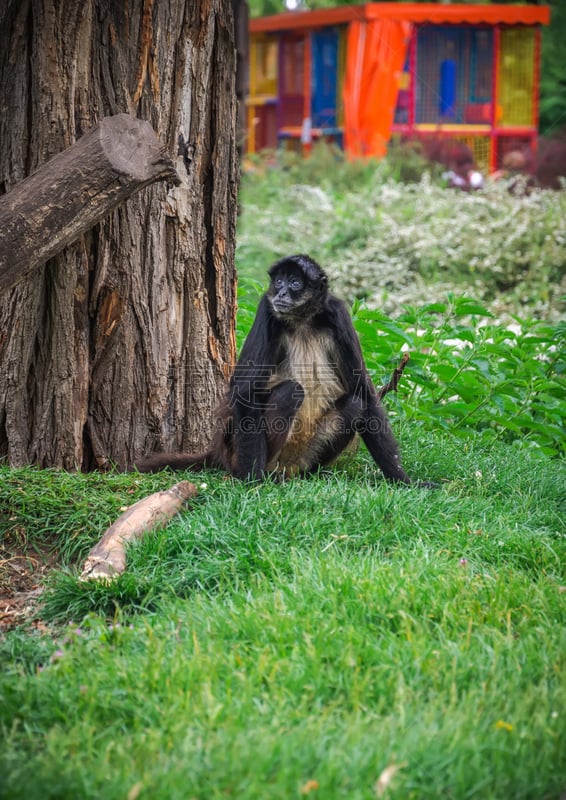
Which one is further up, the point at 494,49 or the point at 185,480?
the point at 494,49

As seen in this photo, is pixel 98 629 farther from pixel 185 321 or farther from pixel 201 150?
pixel 201 150

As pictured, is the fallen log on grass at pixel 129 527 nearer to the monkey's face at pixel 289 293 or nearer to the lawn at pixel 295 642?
the lawn at pixel 295 642

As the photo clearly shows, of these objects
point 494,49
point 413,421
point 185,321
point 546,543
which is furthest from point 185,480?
point 494,49

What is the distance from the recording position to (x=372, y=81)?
1658cm

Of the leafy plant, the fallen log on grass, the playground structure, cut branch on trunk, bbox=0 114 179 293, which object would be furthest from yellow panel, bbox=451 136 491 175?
the fallen log on grass

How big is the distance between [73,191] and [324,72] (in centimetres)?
1545

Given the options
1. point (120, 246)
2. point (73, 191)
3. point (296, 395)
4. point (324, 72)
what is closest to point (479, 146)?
point (324, 72)

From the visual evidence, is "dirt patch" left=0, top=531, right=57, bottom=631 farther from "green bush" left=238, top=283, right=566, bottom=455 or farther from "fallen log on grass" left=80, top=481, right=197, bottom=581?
"green bush" left=238, top=283, right=566, bottom=455

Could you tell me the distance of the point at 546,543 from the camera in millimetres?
3971

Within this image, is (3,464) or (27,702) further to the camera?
(3,464)

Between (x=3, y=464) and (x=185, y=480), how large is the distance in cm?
94

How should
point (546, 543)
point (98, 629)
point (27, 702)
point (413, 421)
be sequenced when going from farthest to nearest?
point (413, 421) < point (546, 543) < point (98, 629) < point (27, 702)

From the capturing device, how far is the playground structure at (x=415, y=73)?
54.8 ft

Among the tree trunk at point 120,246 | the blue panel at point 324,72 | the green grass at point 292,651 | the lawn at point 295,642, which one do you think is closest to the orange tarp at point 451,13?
the blue panel at point 324,72
